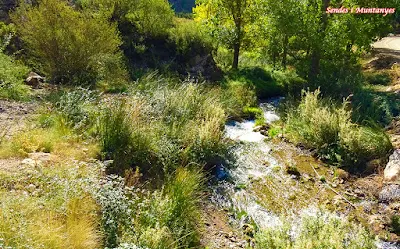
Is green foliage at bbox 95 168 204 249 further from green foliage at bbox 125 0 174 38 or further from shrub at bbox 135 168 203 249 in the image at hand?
green foliage at bbox 125 0 174 38

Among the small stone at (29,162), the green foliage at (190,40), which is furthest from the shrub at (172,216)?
the green foliage at (190,40)

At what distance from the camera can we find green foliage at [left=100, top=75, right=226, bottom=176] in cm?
609

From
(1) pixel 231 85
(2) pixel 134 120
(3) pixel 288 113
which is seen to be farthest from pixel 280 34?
(2) pixel 134 120

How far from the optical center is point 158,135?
6.65m

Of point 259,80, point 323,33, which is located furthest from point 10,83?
point 323,33

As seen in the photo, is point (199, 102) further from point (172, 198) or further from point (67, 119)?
point (172, 198)

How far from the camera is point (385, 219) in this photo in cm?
560

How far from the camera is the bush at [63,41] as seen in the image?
9.77 m

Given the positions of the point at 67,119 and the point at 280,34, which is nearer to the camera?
the point at 67,119

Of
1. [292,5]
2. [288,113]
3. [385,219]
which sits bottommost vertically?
[385,219]

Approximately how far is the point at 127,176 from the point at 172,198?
0.83 metres

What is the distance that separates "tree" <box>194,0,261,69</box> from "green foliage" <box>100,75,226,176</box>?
7171 millimetres

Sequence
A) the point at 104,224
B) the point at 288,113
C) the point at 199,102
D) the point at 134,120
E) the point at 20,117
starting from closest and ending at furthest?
1. the point at 104,224
2. the point at 134,120
3. the point at 20,117
4. the point at 199,102
5. the point at 288,113

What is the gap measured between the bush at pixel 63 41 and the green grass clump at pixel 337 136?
241 inches
